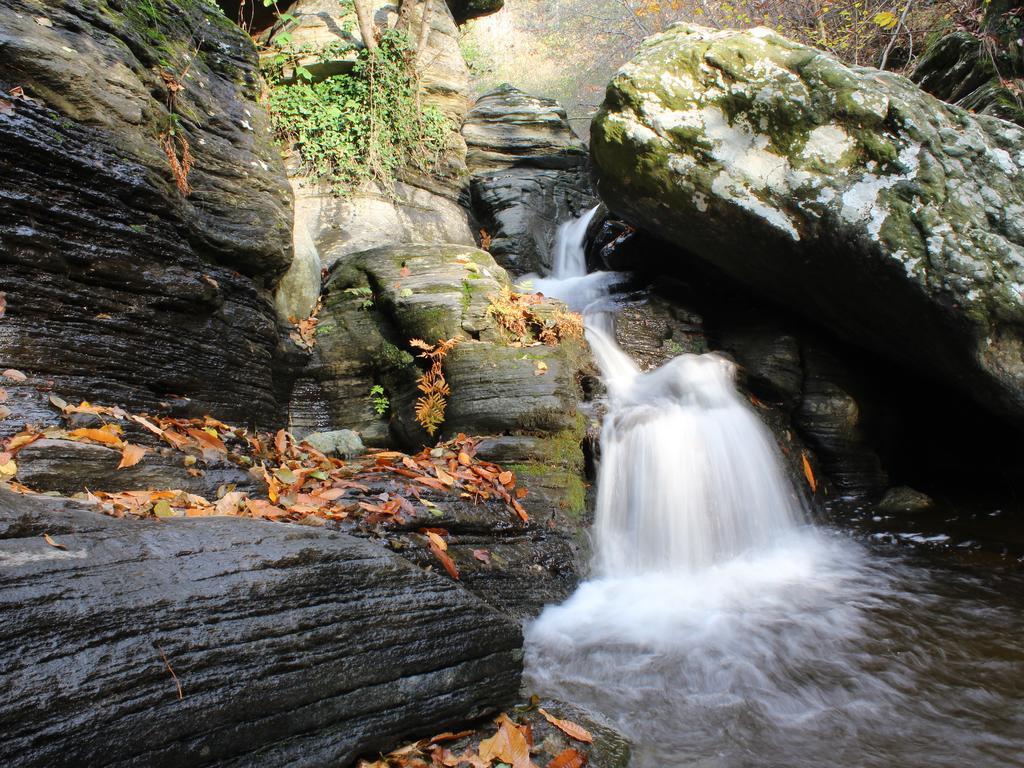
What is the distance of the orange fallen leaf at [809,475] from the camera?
684 cm

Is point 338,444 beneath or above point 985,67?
beneath

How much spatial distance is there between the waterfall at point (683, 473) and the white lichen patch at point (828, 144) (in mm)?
2389

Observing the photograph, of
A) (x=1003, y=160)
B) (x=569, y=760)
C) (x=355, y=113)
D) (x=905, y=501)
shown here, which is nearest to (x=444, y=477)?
(x=569, y=760)

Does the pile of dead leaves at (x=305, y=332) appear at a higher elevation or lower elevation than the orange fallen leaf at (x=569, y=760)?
higher

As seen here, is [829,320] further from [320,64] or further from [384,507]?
[320,64]

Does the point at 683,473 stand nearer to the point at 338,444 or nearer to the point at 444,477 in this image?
the point at 444,477

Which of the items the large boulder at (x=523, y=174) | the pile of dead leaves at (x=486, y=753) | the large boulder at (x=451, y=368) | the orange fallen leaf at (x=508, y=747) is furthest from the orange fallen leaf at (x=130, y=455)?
the large boulder at (x=523, y=174)

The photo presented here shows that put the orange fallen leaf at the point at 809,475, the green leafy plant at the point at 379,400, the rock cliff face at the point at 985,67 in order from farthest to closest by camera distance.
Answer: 1. the rock cliff face at the point at 985,67
2. the orange fallen leaf at the point at 809,475
3. the green leafy plant at the point at 379,400

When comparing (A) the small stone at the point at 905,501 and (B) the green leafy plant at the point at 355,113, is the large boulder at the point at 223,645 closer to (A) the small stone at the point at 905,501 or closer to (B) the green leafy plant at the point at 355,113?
(A) the small stone at the point at 905,501

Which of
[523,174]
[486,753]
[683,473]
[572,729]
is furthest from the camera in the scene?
[523,174]

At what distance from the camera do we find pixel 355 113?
10.5 m

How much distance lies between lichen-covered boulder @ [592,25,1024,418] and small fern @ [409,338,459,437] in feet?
10.4

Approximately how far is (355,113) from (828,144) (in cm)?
775

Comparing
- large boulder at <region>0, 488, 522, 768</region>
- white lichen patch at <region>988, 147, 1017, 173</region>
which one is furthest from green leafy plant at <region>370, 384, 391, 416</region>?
white lichen patch at <region>988, 147, 1017, 173</region>
